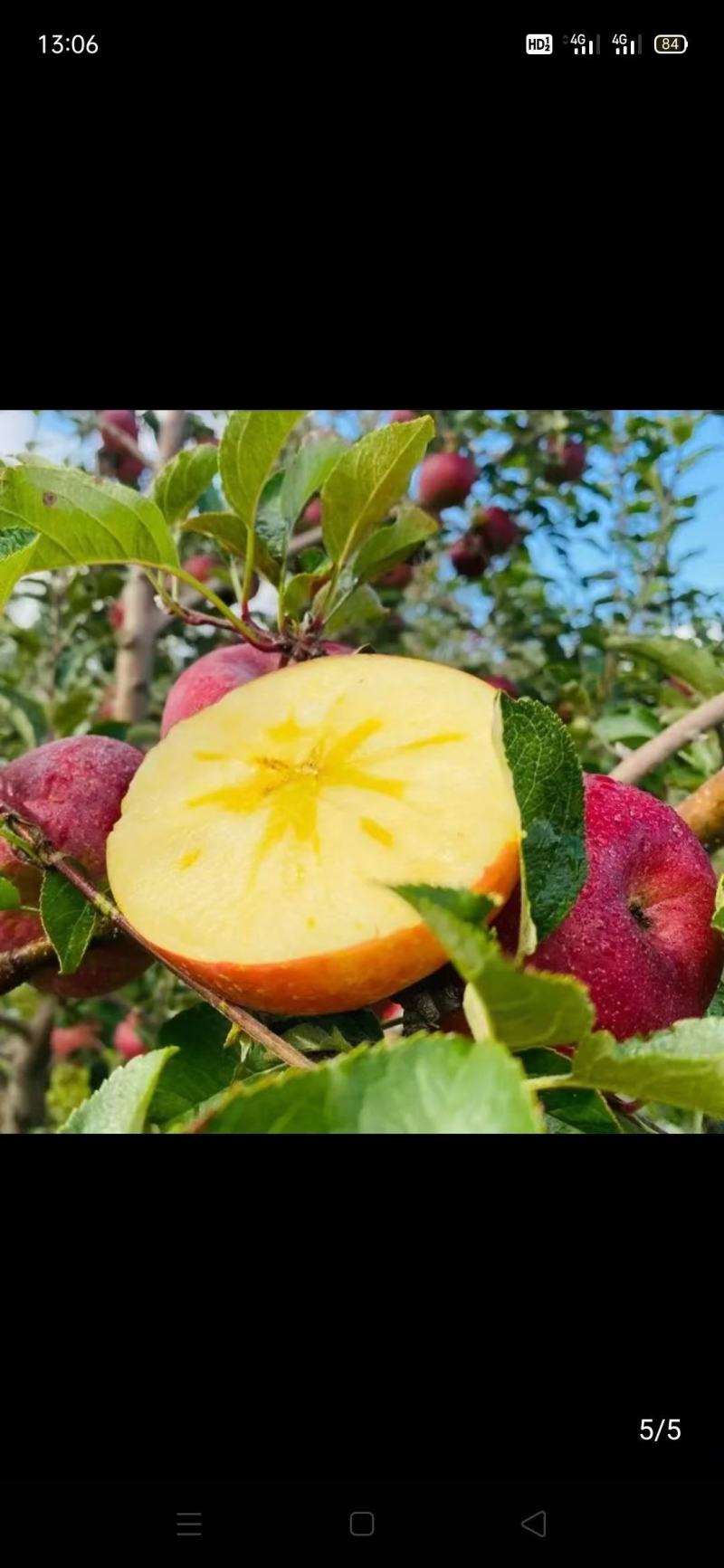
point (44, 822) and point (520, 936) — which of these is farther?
point (44, 822)

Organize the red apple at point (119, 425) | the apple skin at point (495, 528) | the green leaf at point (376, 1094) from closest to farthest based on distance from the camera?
the green leaf at point (376, 1094), the red apple at point (119, 425), the apple skin at point (495, 528)

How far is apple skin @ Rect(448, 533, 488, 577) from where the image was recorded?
1.67 metres

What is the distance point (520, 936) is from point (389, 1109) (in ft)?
0.38

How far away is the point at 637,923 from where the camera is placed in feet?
1.44

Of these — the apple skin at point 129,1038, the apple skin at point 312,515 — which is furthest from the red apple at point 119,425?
the apple skin at point 129,1038

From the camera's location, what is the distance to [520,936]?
1.24 feet

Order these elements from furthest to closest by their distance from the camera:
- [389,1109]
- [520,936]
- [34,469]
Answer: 1. [34,469]
2. [520,936]
3. [389,1109]

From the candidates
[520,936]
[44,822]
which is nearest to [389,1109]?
[520,936]

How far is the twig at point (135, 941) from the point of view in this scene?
390 mm

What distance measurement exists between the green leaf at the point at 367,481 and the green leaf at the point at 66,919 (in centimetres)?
23
